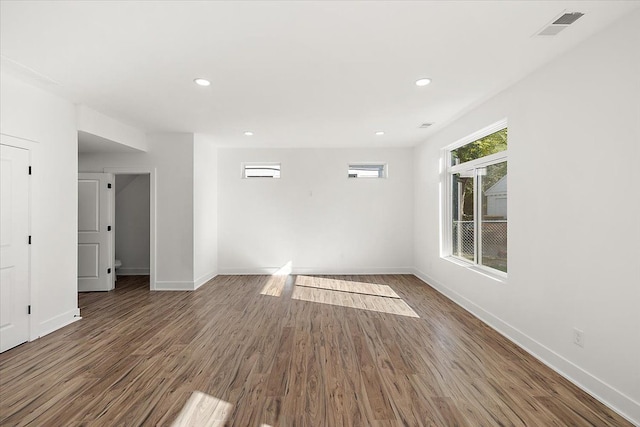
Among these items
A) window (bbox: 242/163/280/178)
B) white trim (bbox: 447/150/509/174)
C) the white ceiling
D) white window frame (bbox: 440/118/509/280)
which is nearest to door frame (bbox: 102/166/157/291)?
the white ceiling

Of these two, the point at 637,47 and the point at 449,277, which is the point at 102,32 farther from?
the point at 449,277

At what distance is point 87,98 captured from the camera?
154 inches

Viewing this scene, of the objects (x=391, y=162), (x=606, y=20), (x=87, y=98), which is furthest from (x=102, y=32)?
(x=391, y=162)

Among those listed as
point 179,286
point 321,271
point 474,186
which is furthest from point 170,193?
point 474,186

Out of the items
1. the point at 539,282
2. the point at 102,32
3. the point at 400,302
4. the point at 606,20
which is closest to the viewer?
the point at 606,20

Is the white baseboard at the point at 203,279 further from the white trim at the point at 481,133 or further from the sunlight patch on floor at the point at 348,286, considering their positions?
the white trim at the point at 481,133

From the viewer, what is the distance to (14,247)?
3.32 m

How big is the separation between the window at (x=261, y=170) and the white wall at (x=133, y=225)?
2169mm

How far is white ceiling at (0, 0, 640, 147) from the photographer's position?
7.22ft

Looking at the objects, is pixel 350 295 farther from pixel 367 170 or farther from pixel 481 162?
pixel 367 170

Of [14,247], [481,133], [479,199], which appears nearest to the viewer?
[14,247]

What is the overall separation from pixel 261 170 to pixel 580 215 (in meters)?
5.66

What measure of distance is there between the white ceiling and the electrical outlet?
225 centimetres

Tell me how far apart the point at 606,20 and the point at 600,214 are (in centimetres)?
134
